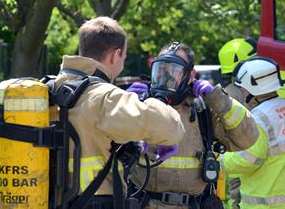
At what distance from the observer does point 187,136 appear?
4129mm

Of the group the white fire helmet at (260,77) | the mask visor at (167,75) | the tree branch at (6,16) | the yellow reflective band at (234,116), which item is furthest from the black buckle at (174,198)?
the tree branch at (6,16)

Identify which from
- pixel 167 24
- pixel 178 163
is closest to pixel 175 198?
pixel 178 163

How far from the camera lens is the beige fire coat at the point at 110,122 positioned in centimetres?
320

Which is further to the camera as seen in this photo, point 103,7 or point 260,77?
point 103,7

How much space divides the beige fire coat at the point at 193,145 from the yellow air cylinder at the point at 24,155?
0.98 metres

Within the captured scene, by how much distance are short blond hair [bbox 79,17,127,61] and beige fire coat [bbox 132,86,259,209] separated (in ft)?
2.71

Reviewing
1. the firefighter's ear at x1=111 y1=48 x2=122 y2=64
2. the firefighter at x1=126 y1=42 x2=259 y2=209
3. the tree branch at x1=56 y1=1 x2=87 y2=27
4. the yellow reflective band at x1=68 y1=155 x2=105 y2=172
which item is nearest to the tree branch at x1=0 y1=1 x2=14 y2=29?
the tree branch at x1=56 y1=1 x2=87 y2=27

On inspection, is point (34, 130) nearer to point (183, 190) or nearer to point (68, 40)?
point (183, 190)

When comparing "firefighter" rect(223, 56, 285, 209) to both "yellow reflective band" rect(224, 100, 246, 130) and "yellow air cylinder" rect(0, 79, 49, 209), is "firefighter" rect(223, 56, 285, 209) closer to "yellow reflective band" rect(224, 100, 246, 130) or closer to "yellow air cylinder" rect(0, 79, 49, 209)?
"yellow reflective band" rect(224, 100, 246, 130)

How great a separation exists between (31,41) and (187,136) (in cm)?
494

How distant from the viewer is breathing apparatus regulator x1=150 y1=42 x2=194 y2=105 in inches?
155

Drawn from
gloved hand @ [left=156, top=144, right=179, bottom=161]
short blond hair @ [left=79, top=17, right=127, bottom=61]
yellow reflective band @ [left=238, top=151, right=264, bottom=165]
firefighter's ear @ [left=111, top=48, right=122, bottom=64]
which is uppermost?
short blond hair @ [left=79, top=17, right=127, bottom=61]

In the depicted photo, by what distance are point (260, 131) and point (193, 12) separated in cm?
1511

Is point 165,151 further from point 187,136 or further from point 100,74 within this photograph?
point 100,74
